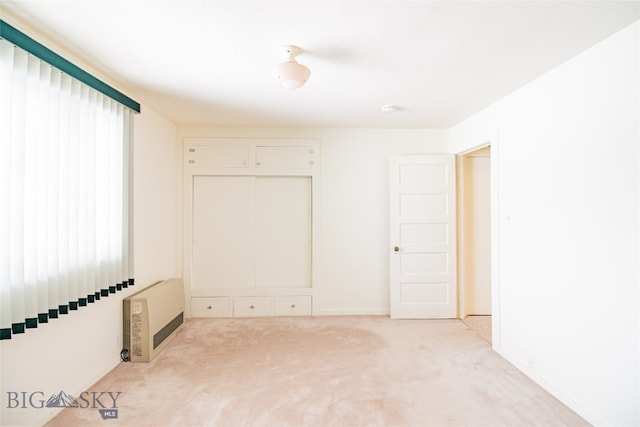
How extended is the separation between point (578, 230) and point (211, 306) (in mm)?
3946

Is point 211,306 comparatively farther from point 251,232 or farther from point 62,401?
point 62,401

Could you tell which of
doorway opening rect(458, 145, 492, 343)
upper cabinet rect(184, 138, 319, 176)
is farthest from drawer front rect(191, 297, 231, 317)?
doorway opening rect(458, 145, 492, 343)

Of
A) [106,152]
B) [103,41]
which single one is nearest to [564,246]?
[103,41]

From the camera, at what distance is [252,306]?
14.0 feet

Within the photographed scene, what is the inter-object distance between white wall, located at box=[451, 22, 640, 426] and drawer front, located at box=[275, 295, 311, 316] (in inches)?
89.6

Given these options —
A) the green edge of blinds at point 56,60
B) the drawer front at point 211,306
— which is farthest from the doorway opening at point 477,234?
the green edge of blinds at point 56,60

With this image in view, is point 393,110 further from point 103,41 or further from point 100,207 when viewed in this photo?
point 100,207

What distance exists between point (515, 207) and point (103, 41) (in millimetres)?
3459

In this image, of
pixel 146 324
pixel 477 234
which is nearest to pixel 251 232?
pixel 146 324

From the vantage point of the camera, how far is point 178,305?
3.75 m

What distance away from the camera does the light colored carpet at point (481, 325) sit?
Answer: 3652 millimetres

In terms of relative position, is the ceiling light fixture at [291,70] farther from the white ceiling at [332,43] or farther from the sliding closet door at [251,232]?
the sliding closet door at [251,232]

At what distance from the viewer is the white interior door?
165 inches

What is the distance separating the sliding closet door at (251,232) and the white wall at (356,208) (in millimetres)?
313
